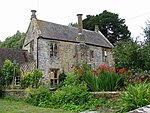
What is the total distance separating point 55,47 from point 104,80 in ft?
64.7

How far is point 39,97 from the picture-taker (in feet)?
46.5

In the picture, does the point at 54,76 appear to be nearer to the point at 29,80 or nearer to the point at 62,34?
the point at 62,34

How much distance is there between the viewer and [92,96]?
1191cm

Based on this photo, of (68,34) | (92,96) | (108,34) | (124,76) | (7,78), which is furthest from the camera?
(108,34)

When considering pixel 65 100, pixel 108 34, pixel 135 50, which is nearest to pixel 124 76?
pixel 65 100

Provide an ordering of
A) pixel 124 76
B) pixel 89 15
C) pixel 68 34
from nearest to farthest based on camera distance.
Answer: pixel 124 76 → pixel 68 34 → pixel 89 15

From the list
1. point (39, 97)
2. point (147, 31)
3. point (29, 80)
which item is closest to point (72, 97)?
point (39, 97)

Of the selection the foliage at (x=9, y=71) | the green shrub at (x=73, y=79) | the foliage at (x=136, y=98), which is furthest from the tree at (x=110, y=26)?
the foliage at (x=136, y=98)

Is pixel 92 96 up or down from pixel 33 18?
down

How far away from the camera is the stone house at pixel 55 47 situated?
3047cm

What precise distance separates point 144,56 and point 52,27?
50.0 ft

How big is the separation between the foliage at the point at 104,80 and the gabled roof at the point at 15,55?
1910cm

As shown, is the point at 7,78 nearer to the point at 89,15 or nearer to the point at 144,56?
the point at 144,56

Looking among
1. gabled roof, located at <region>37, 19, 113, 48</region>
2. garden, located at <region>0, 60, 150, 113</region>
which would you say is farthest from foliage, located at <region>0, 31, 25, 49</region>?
garden, located at <region>0, 60, 150, 113</region>
